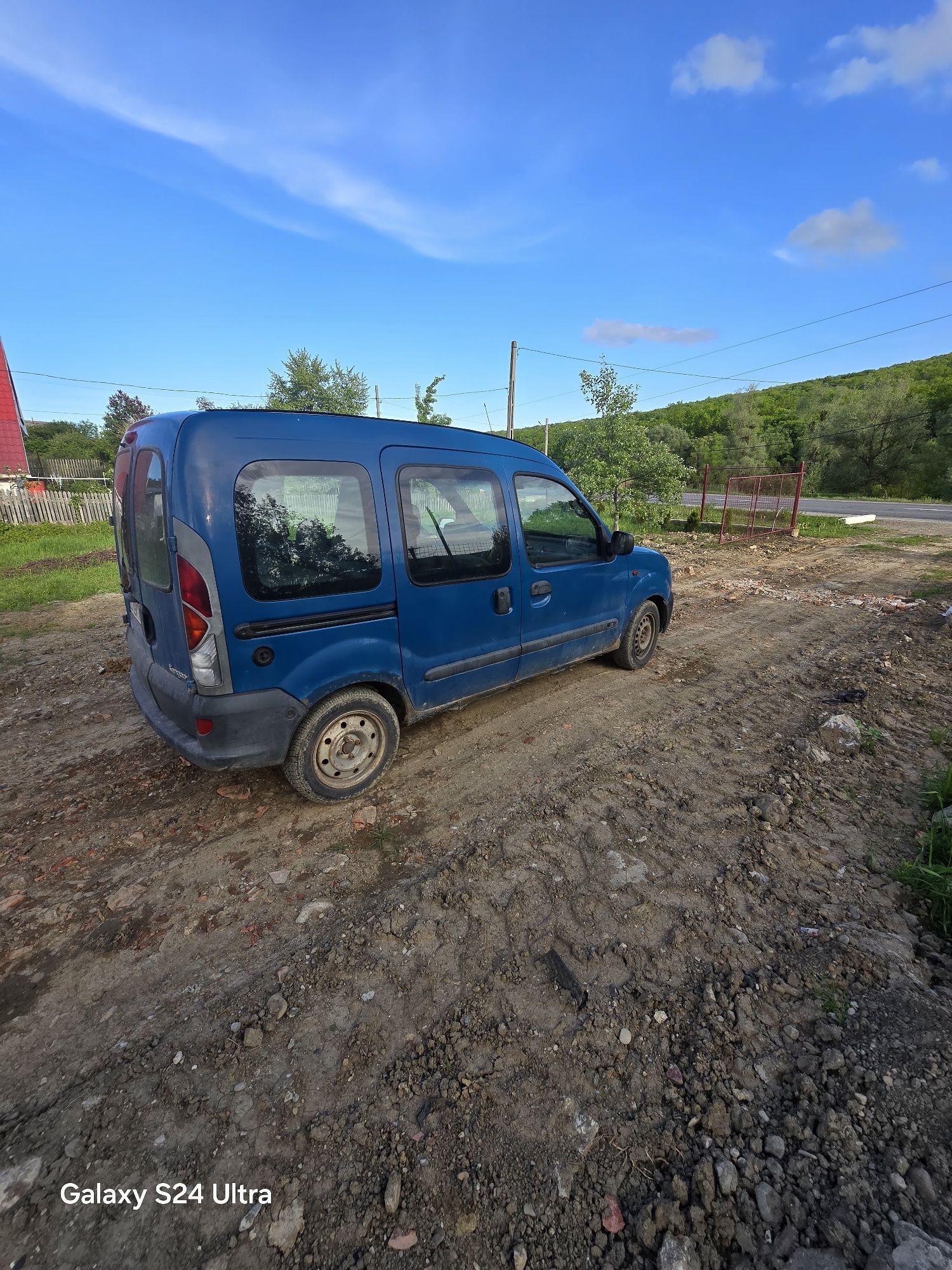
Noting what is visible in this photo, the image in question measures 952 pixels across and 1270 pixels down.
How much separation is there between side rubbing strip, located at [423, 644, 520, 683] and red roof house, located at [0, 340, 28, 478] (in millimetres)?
25488

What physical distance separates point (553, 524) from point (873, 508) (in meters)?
34.7

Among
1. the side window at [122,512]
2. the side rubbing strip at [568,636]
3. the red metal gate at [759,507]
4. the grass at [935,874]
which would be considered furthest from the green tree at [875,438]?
the side window at [122,512]

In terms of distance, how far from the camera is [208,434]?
2584 mm

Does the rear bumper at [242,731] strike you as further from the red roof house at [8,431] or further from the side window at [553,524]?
the red roof house at [8,431]

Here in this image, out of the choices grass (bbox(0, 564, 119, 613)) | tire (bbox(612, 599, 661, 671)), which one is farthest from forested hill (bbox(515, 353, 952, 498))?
tire (bbox(612, 599, 661, 671))

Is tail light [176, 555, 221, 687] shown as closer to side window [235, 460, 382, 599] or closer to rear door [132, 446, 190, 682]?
rear door [132, 446, 190, 682]

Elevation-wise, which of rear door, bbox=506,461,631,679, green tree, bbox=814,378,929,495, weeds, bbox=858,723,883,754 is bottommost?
weeds, bbox=858,723,883,754

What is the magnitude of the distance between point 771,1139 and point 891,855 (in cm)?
182

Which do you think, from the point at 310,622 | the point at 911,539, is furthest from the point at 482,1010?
the point at 911,539

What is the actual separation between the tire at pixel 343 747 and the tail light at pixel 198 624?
1.94 feet

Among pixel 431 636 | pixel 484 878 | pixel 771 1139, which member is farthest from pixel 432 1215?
pixel 431 636

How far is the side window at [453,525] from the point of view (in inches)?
132

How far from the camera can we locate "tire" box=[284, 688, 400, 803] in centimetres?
309

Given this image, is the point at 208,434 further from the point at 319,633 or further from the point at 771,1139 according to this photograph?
the point at 771,1139
